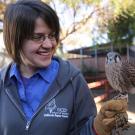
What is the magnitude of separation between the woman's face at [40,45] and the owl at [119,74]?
925mm

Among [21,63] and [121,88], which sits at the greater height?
[21,63]

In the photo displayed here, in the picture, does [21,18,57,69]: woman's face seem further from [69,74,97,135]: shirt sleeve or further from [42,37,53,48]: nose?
[69,74,97,135]: shirt sleeve

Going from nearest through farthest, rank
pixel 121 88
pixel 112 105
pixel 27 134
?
pixel 112 105 → pixel 27 134 → pixel 121 88

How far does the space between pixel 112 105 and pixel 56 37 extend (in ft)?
1.50

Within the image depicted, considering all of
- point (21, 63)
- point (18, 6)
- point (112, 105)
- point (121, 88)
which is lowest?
point (121, 88)

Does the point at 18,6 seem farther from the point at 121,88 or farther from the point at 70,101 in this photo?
the point at 121,88

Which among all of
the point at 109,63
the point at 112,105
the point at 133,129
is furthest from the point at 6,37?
the point at 133,129

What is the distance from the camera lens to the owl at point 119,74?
2715mm

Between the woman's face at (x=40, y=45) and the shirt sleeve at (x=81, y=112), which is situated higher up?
the woman's face at (x=40, y=45)

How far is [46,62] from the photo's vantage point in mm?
1854

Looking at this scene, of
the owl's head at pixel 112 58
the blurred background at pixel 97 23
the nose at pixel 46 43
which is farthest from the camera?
the blurred background at pixel 97 23

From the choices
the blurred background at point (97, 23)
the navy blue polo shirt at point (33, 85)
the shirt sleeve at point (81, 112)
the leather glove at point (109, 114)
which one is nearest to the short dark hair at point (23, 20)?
the navy blue polo shirt at point (33, 85)

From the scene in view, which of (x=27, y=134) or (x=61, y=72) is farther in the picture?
(x=61, y=72)

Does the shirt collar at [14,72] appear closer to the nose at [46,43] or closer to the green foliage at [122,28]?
the nose at [46,43]
